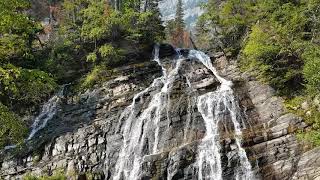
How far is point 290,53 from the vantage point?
1114 inches

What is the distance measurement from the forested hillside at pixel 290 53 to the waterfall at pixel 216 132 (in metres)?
3.23

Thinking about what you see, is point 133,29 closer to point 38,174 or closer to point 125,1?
point 125,1

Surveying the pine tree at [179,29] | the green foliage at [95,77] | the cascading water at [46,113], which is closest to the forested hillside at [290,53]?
the green foliage at [95,77]

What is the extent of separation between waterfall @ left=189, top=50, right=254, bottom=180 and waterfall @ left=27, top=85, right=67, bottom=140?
41.5 feet

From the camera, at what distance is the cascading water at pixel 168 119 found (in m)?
23.0

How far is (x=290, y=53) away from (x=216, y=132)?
27.9 ft

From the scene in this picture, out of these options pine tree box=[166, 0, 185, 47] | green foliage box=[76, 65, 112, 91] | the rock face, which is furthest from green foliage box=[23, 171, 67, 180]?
pine tree box=[166, 0, 185, 47]

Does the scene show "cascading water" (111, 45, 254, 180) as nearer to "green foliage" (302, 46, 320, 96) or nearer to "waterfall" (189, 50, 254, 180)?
"waterfall" (189, 50, 254, 180)

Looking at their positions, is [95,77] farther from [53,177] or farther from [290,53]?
[290,53]

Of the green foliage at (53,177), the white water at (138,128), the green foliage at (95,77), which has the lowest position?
the green foliage at (53,177)

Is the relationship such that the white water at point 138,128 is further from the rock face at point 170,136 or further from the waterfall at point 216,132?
the waterfall at point 216,132

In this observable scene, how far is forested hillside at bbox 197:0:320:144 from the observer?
24703 millimetres

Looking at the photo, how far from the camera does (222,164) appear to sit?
2288 cm

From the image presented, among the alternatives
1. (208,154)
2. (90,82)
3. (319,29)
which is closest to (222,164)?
(208,154)
